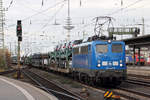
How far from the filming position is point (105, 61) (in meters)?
18.7

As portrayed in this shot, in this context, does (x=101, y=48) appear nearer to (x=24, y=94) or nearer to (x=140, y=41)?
(x=24, y=94)

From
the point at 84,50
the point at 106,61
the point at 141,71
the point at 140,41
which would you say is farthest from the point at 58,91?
the point at 140,41

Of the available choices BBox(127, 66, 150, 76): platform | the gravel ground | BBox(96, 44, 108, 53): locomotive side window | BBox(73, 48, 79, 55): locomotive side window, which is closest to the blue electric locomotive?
BBox(96, 44, 108, 53): locomotive side window

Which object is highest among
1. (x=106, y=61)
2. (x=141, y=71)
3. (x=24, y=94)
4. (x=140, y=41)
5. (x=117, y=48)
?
(x=140, y=41)

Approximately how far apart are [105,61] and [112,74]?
3.14 feet

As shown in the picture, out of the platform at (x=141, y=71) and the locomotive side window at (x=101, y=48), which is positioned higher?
the locomotive side window at (x=101, y=48)

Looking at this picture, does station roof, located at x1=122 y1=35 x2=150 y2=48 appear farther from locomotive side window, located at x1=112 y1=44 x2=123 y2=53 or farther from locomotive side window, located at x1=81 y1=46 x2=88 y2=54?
locomotive side window, located at x1=112 y1=44 x2=123 y2=53

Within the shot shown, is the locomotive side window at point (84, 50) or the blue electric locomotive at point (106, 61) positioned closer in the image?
the blue electric locomotive at point (106, 61)

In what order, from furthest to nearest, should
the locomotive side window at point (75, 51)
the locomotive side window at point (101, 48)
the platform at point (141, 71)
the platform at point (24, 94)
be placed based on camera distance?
the platform at point (141, 71), the locomotive side window at point (75, 51), the locomotive side window at point (101, 48), the platform at point (24, 94)

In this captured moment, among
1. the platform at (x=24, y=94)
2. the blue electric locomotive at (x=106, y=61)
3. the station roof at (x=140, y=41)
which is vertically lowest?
the platform at (x=24, y=94)

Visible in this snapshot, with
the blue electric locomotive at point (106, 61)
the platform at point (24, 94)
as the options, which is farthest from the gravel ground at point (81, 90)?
the platform at point (24, 94)

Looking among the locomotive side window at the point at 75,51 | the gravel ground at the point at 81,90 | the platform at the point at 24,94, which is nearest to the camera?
the platform at the point at 24,94

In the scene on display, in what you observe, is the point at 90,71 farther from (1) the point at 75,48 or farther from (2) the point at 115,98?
(2) the point at 115,98

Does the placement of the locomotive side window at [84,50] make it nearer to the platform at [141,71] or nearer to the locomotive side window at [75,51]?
the locomotive side window at [75,51]
